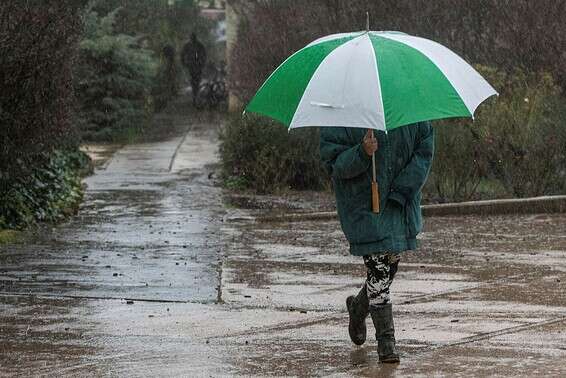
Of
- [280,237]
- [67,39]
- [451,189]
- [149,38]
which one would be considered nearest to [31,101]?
[67,39]

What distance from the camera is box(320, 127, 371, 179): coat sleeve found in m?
6.90

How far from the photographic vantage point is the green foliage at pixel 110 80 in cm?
2889

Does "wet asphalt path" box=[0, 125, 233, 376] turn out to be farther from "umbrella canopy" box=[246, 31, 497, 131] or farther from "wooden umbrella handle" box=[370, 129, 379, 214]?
"umbrella canopy" box=[246, 31, 497, 131]

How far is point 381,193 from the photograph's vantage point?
22.8ft

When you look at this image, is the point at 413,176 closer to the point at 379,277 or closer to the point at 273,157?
the point at 379,277

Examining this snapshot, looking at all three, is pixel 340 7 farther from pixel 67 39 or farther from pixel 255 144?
pixel 67 39

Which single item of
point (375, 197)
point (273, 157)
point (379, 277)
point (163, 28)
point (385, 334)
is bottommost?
point (273, 157)

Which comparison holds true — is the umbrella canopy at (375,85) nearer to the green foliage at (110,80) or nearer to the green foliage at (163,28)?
the green foliage at (110,80)

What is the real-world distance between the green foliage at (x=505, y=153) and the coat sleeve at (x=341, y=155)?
840 cm

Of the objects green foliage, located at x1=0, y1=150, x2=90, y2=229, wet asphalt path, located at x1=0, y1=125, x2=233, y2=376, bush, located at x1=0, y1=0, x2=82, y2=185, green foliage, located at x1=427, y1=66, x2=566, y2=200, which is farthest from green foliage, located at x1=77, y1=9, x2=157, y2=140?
bush, located at x1=0, y1=0, x2=82, y2=185

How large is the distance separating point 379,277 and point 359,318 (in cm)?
40

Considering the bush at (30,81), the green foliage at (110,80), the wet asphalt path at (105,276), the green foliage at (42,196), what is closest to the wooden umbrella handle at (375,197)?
the wet asphalt path at (105,276)

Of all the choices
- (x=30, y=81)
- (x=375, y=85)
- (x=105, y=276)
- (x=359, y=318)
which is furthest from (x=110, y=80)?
(x=375, y=85)

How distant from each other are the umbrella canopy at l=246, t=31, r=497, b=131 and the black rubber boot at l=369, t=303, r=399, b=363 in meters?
1.14
